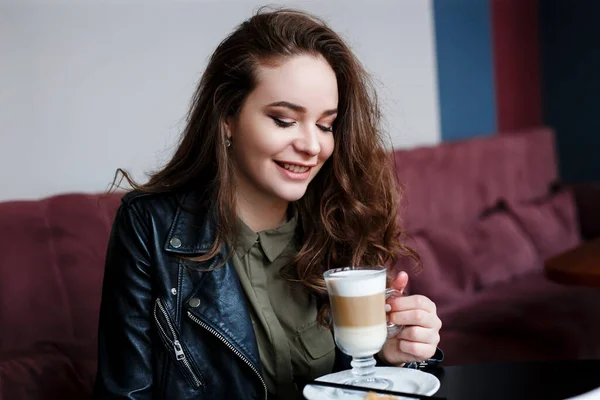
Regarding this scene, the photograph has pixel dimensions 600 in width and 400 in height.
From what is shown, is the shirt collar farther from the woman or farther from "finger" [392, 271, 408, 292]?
"finger" [392, 271, 408, 292]

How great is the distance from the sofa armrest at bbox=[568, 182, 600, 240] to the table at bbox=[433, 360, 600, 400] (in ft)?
11.8

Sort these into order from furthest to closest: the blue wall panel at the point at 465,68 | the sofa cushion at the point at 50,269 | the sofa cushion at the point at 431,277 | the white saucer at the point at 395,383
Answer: the blue wall panel at the point at 465,68 < the sofa cushion at the point at 431,277 < the sofa cushion at the point at 50,269 < the white saucer at the point at 395,383

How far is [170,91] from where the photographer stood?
307 centimetres

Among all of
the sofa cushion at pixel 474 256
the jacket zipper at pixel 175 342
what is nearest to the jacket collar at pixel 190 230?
the jacket zipper at pixel 175 342

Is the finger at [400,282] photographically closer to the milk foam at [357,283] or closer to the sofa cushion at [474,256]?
the milk foam at [357,283]

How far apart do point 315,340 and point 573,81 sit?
17.4ft

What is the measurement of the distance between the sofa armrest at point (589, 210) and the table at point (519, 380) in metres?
3.61

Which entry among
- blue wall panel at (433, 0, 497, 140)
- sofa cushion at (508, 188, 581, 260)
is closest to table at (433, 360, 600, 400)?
sofa cushion at (508, 188, 581, 260)

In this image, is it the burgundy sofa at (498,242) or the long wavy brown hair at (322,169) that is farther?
the burgundy sofa at (498,242)

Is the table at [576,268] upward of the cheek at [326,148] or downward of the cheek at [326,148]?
downward

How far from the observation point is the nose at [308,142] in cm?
164

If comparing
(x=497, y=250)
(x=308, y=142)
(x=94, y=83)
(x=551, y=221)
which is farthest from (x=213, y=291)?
(x=551, y=221)

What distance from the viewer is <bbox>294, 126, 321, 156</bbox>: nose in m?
1.64

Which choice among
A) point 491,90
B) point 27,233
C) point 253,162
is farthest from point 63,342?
point 491,90
